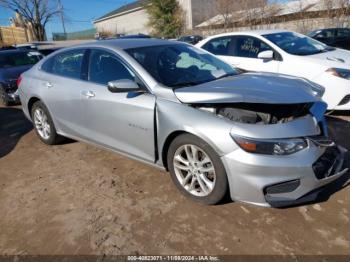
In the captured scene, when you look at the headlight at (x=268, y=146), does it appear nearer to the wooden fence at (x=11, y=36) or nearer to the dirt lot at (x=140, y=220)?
the dirt lot at (x=140, y=220)

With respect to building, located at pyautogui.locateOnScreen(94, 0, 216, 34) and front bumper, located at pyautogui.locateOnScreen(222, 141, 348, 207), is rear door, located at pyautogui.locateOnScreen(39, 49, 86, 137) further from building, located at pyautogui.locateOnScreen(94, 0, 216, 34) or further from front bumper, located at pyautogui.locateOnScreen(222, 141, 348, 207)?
building, located at pyautogui.locateOnScreen(94, 0, 216, 34)

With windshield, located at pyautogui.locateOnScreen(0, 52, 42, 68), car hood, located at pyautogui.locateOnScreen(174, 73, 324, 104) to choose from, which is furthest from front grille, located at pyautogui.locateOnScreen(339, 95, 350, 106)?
windshield, located at pyautogui.locateOnScreen(0, 52, 42, 68)

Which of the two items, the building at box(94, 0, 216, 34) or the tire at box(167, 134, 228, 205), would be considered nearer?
the tire at box(167, 134, 228, 205)

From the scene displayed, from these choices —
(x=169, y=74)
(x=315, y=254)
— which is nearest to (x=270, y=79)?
(x=169, y=74)

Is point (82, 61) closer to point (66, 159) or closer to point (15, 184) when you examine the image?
point (66, 159)

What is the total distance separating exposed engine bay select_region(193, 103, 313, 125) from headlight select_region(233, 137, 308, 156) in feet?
0.85

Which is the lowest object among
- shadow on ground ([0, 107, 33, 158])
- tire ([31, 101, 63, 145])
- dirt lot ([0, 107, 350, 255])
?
shadow on ground ([0, 107, 33, 158])

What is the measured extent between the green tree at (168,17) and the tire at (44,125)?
32.4 metres

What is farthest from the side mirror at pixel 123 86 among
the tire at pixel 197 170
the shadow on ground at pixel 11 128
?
the shadow on ground at pixel 11 128

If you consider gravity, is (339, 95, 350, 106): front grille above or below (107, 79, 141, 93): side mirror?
below

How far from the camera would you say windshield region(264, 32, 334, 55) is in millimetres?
6211

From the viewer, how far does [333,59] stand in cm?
575

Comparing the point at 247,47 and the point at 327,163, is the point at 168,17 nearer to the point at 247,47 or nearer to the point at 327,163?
the point at 247,47

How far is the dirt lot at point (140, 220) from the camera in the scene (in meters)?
2.71
